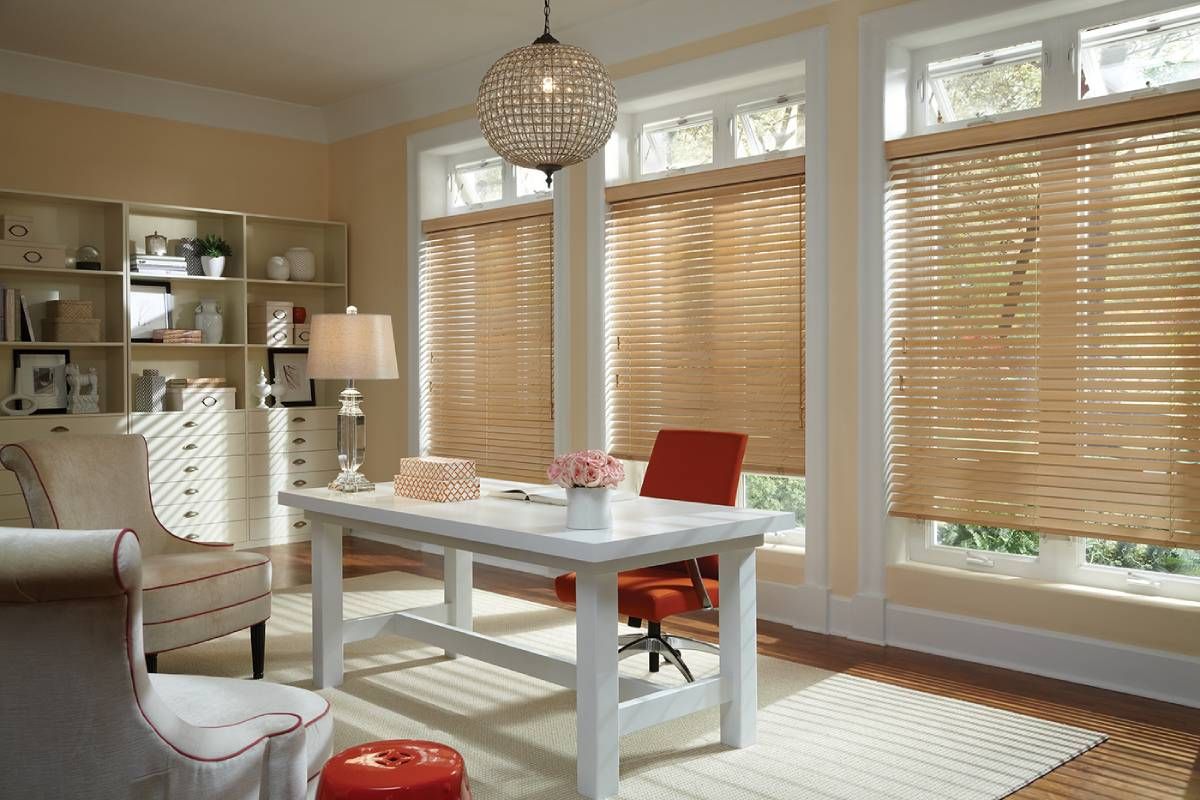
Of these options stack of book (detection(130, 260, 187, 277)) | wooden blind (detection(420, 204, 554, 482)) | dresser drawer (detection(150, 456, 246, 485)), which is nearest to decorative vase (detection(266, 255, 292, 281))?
stack of book (detection(130, 260, 187, 277))

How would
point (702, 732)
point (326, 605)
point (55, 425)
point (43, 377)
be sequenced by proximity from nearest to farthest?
point (702, 732)
point (326, 605)
point (55, 425)
point (43, 377)

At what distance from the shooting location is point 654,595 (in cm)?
323

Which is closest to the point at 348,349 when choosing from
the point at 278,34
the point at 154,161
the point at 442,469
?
the point at 442,469

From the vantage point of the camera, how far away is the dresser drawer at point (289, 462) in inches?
258

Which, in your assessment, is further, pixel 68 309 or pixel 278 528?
pixel 278 528

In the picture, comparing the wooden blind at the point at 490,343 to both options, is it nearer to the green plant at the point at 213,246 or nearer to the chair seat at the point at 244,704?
the green plant at the point at 213,246

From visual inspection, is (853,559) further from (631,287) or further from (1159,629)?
(631,287)

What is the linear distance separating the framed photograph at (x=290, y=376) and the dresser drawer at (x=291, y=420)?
7.7 inches

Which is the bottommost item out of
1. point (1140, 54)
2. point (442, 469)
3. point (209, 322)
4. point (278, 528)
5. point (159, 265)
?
point (278, 528)

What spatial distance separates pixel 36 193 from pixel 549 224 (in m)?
2.85

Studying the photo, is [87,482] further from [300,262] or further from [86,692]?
[300,262]

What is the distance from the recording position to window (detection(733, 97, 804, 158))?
4.75 meters

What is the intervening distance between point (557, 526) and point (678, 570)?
805 mm

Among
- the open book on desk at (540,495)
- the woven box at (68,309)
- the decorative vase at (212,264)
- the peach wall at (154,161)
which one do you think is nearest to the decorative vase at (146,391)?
the woven box at (68,309)
